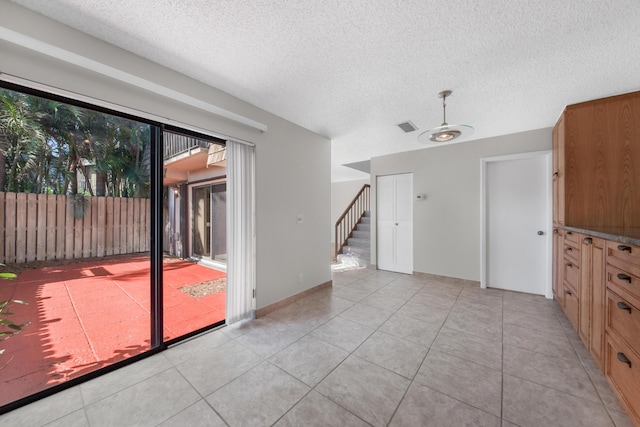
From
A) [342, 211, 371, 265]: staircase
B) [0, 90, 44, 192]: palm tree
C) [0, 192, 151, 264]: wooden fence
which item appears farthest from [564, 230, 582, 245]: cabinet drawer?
[0, 90, 44, 192]: palm tree

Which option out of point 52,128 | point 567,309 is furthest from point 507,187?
point 52,128

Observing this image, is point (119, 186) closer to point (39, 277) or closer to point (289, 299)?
point (39, 277)

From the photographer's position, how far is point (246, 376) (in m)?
1.78

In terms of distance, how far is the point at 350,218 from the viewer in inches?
269

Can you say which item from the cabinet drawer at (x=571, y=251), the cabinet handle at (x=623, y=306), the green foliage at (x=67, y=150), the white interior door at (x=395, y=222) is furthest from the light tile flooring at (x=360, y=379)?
the white interior door at (x=395, y=222)

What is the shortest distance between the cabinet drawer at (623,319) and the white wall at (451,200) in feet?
7.60

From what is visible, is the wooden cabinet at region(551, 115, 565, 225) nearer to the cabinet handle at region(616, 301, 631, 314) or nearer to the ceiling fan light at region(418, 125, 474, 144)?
the ceiling fan light at region(418, 125, 474, 144)

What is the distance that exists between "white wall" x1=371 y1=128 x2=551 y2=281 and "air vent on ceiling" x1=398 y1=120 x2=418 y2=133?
1096 millimetres

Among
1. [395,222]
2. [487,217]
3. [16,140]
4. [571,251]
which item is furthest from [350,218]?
[16,140]

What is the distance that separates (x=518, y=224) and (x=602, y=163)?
4.54ft

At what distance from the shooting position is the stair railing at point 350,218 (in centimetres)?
632

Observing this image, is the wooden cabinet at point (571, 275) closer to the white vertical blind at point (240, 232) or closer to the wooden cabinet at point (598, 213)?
the wooden cabinet at point (598, 213)

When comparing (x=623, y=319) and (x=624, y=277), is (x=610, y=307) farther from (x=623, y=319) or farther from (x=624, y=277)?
(x=624, y=277)

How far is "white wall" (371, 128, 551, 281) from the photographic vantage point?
12.3ft
